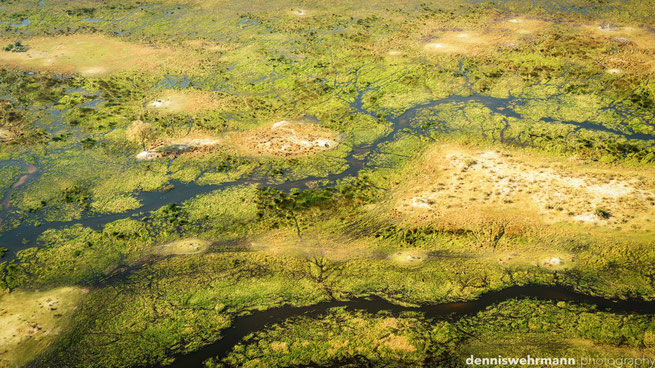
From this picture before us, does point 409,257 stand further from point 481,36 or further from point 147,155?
point 481,36

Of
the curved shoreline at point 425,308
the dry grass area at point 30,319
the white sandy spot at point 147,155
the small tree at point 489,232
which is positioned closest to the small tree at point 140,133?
the white sandy spot at point 147,155

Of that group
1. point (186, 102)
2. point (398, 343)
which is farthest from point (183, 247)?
point (186, 102)

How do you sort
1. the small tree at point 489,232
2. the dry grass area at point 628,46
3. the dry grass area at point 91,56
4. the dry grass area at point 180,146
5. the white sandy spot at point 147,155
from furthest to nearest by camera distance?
the dry grass area at point 91,56 < the dry grass area at point 628,46 < the dry grass area at point 180,146 < the white sandy spot at point 147,155 < the small tree at point 489,232

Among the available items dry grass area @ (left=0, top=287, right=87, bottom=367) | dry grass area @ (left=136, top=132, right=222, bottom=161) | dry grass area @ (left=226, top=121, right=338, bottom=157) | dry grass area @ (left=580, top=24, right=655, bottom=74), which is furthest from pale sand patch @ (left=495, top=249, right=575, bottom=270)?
dry grass area @ (left=580, top=24, right=655, bottom=74)

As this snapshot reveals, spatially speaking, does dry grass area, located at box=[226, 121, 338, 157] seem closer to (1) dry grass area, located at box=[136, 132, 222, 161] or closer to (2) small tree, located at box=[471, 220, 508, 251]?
(1) dry grass area, located at box=[136, 132, 222, 161]

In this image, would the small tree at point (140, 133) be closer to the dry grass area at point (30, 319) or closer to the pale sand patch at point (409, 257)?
the dry grass area at point (30, 319)
